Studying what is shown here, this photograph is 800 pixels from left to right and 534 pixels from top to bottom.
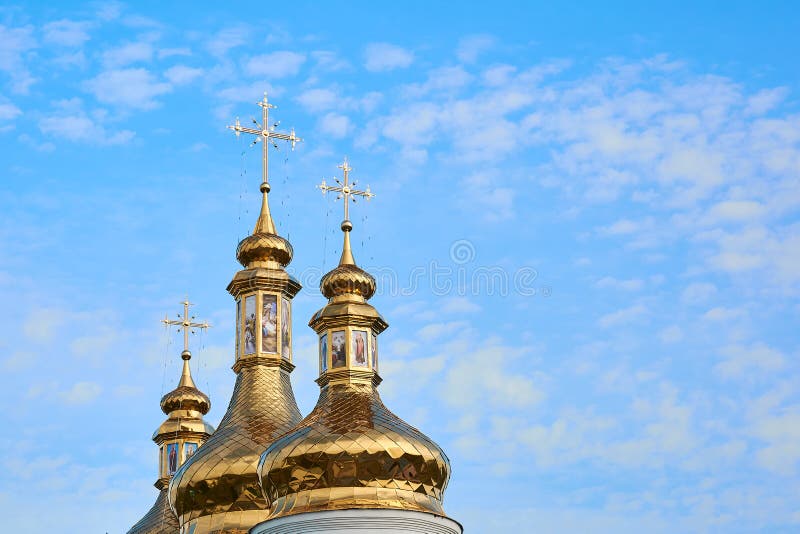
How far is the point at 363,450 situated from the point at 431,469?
1090 millimetres

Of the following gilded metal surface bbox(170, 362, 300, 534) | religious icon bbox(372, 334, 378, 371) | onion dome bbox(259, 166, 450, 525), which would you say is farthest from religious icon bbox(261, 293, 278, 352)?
onion dome bbox(259, 166, 450, 525)

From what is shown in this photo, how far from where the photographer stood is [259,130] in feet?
88.7

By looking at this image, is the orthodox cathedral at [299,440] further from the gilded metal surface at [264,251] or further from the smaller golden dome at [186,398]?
the smaller golden dome at [186,398]

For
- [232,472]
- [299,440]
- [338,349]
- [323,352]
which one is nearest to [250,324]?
[323,352]

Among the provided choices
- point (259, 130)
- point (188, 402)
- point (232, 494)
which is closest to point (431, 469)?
point (232, 494)

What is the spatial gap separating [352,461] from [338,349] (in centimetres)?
305

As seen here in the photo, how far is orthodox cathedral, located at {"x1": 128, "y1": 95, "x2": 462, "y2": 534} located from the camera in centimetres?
1992

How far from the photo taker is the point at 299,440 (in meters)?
20.5

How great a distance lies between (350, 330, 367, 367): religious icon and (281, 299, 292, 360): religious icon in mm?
2795

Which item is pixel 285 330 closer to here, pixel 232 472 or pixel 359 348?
pixel 359 348

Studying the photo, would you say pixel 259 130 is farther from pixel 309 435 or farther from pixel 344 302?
pixel 309 435

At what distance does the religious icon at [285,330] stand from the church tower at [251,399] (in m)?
0.02

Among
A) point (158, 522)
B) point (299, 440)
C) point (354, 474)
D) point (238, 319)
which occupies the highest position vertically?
point (238, 319)

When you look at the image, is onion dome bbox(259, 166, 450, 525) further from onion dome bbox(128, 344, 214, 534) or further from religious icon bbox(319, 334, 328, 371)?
onion dome bbox(128, 344, 214, 534)
